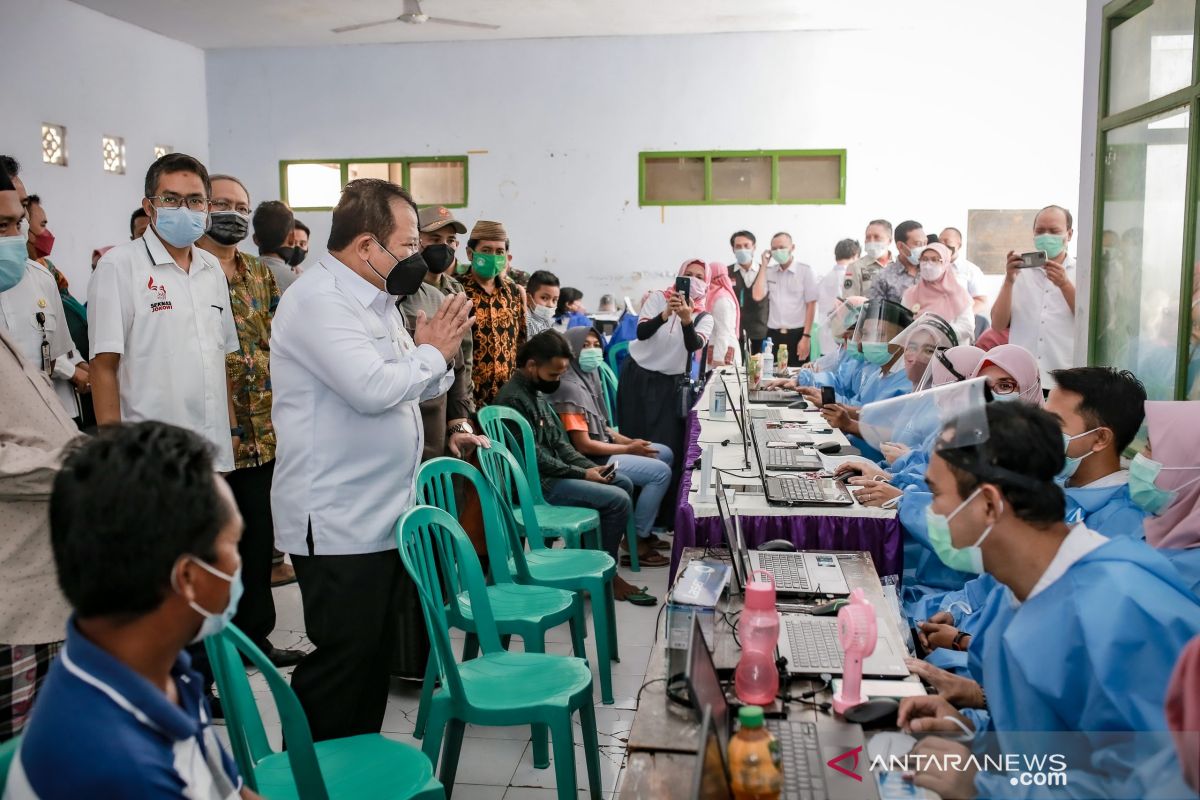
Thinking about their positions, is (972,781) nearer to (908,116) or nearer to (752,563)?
(752,563)

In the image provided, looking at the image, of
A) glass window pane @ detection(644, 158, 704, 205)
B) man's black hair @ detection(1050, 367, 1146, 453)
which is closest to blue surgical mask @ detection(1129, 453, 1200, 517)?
man's black hair @ detection(1050, 367, 1146, 453)

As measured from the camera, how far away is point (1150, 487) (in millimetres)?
2107

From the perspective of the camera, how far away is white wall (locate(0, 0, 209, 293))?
699cm

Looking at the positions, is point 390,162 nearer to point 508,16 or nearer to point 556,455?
point 508,16

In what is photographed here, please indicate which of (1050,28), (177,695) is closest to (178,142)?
(1050,28)

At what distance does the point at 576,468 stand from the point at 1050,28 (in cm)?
725

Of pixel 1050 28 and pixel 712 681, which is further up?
pixel 1050 28

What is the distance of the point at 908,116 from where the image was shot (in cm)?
888

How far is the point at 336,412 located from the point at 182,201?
98cm

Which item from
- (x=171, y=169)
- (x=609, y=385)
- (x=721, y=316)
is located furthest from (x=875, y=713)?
(x=721, y=316)

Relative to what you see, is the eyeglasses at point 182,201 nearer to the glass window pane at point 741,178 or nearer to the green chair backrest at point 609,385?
the green chair backrest at point 609,385

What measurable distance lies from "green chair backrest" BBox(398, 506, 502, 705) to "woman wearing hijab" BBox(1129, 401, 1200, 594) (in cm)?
157

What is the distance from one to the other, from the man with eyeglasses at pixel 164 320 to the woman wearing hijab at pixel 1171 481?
2350 mm

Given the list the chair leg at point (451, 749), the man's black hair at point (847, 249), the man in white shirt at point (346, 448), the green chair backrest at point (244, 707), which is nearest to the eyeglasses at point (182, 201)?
the man in white shirt at point (346, 448)
